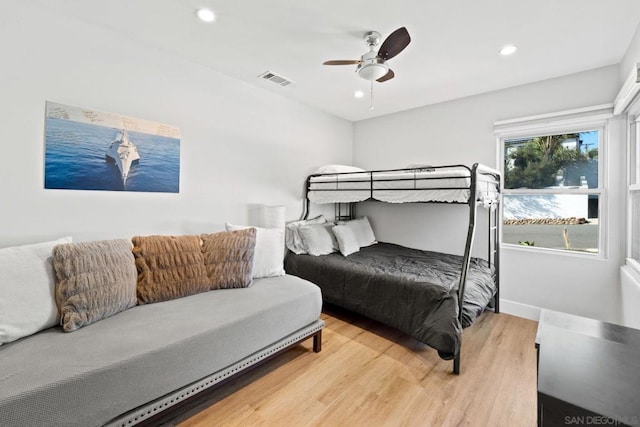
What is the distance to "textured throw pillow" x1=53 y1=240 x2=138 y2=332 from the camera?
1511mm

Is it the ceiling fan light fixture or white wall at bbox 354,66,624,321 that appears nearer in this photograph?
the ceiling fan light fixture

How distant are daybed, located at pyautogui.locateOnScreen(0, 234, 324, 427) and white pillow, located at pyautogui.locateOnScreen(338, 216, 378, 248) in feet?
6.02

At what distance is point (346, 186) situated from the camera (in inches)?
130

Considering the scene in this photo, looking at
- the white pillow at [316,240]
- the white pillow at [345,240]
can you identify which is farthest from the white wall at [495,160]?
the white pillow at [316,240]

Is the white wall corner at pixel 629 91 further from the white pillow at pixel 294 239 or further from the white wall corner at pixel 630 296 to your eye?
the white pillow at pixel 294 239

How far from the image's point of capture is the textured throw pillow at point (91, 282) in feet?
4.96

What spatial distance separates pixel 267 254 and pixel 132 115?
63.3 inches

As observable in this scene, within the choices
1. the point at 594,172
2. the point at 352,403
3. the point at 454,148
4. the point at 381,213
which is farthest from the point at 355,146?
the point at 352,403

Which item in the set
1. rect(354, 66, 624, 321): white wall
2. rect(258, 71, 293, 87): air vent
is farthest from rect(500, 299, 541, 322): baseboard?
rect(258, 71, 293, 87): air vent

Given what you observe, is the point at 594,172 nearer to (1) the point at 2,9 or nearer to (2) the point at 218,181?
(2) the point at 218,181

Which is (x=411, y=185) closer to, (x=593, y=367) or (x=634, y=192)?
(x=634, y=192)

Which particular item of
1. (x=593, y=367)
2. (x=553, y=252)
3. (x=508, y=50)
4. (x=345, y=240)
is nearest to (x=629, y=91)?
(x=508, y=50)

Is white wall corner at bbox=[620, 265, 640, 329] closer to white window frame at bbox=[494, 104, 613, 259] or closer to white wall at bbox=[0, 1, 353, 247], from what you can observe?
white window frame at bbox=[494, 104, 613, 259]

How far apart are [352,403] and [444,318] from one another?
91cm
